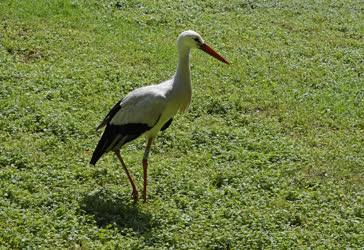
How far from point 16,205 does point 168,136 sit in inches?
105

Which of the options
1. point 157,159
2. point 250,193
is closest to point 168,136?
point 157,159

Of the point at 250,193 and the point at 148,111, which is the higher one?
the point at 148,111

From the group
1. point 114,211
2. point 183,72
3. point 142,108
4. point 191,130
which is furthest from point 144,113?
point 191,130

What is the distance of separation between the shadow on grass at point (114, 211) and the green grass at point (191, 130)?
0.02 metres

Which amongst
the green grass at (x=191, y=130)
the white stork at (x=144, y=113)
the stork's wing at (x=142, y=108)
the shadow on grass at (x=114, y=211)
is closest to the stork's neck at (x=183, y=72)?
the white stork at (x=144, y=113)

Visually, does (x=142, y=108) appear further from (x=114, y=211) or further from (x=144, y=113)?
(x=114, y=211)

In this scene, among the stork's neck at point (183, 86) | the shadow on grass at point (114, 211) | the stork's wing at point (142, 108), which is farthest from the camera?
the stork's neck at point (183, 86)

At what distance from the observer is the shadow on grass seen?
769 centimetres

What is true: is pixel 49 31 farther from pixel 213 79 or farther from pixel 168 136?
pixel 168 136

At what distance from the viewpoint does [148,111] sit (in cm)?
821

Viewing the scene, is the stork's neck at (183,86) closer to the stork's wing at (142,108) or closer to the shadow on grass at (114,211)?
the stork's wing at (142,108)

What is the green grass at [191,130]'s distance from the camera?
7.73 metres

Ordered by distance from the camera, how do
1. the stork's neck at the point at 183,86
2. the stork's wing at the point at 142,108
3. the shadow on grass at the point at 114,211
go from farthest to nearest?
the stork's neck at the point at 183,86 < the stork's wing at the point at 142,108 < the shadow on grass at the point at 114,211

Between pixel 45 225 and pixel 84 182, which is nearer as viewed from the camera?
pixel 45 225
